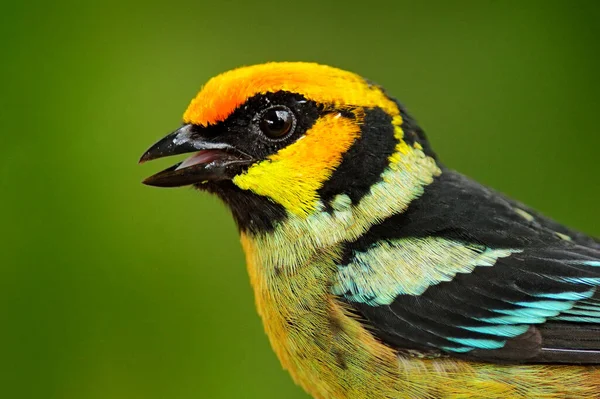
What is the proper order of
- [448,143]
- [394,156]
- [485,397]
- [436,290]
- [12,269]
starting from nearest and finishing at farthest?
1. [485,397]
2. [436,290]
3. [394,156]
4. [12,269]
5. [448,143]

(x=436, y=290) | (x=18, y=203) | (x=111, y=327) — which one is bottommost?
(x=111, y=327)

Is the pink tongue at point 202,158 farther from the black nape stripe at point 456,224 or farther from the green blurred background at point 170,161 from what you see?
the green blurred background at point 170,161

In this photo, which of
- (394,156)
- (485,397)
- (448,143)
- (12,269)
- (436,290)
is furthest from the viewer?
(448,143)

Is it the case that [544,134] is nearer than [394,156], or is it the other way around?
[394,156]

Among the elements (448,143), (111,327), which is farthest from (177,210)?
(448,143)

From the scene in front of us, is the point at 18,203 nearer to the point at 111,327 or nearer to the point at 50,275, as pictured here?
the point at 50,275

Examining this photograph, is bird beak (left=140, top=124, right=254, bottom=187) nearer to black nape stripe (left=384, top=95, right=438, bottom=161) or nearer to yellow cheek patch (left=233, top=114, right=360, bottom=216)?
yellow cheek patch (left=233, top=114, right=360, bottom=216)

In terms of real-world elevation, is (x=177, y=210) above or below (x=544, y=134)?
below
